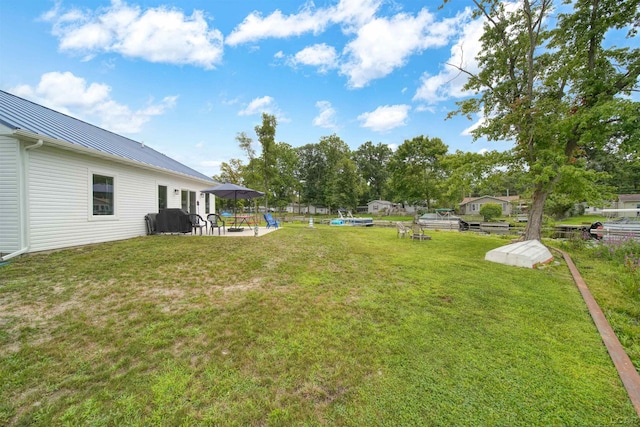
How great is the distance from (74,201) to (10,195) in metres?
1.24

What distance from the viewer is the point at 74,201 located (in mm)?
6902

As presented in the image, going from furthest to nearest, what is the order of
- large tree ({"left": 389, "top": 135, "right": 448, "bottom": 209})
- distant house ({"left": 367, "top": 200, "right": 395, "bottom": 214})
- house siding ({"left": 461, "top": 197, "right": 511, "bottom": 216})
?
distant house ({"left": 367, "top": 200, "right": 395, "bottom": 214}), house siding ({"left": 461, "top": 197, "right": 511, "bottom": 216}), large tree ({"left": 389, "top": 135, "right": 448, "bottom": 209})

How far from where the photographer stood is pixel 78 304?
338 cm

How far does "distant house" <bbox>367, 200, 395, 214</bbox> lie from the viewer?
42688 millimetres

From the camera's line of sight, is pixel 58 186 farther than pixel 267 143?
No

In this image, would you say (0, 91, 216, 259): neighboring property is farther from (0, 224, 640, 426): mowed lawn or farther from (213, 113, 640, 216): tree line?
(213, 113, 640, 216): tree line

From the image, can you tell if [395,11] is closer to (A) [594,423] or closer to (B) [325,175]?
(A) [594,423]

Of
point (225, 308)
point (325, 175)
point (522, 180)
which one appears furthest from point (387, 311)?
point (325, 175)

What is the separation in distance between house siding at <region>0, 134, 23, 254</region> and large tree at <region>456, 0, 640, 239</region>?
13534 mm

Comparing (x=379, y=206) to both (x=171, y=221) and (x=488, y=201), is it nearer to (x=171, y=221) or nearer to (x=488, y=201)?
(x=488, y=201)

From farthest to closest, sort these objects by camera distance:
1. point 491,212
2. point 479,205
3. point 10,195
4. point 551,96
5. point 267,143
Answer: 1. point 479,205
2. point 491,212
3. point 267,143
4. point 551,96
5. point 10,195

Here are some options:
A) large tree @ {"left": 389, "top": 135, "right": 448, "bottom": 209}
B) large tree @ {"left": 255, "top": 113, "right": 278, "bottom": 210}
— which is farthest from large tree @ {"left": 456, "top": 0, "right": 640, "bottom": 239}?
large tree @ {"left": 389, "top": 135, "right": 448, "bottom": 209}

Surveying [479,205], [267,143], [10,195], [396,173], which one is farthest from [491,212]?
[10,195]

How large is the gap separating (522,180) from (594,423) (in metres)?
8.41
